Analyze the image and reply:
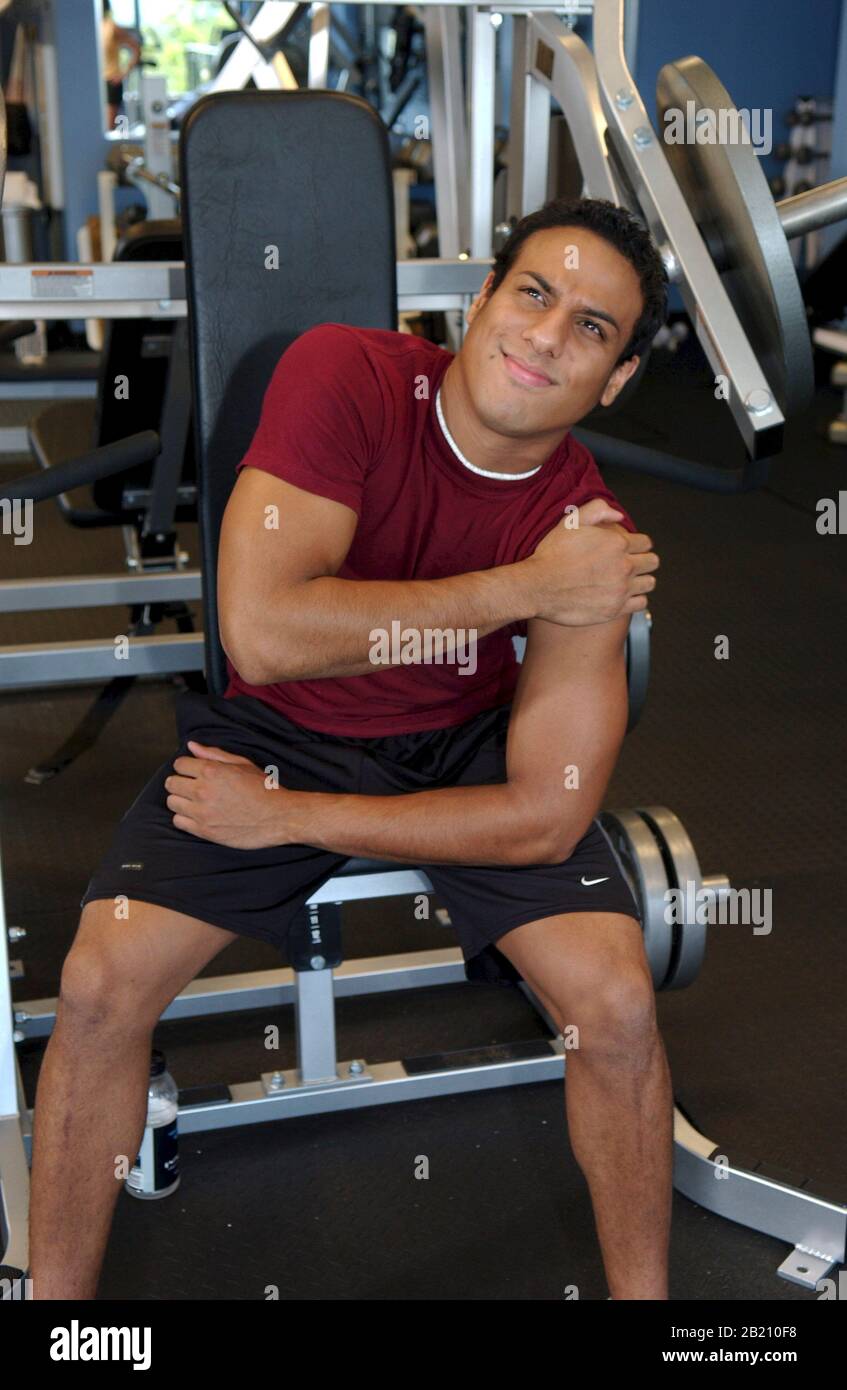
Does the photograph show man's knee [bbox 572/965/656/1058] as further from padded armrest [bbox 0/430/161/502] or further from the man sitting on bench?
padded armrest [bbox 0/430/161/502]

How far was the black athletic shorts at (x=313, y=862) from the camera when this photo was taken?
5.12 ft

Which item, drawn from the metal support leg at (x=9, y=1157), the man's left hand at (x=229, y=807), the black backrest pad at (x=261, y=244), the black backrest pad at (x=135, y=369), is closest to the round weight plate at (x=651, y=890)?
the man's left hand at (x=229, y=807)

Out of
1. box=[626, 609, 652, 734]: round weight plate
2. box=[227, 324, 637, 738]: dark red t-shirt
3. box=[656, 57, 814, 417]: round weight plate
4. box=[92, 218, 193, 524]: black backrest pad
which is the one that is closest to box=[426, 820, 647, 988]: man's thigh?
box=[227, 324, 637, 738]: dark red t-shirt

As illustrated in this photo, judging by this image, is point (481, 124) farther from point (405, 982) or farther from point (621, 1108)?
point (621, 1108)

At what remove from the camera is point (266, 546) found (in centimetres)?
151

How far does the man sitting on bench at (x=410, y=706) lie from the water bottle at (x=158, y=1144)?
274mm

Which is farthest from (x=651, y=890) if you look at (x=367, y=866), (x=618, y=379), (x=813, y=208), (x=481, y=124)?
(x=481, y=124)

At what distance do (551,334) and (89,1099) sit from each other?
3.10 feet

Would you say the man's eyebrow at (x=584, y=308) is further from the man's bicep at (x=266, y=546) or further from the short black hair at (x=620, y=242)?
the man's bicep at (x=266, y=546)

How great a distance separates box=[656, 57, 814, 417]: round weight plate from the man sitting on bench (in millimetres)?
115

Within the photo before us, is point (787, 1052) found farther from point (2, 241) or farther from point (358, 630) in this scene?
point (2, 241)

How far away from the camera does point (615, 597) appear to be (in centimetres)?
153

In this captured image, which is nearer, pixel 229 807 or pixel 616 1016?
pixel 616 1016
